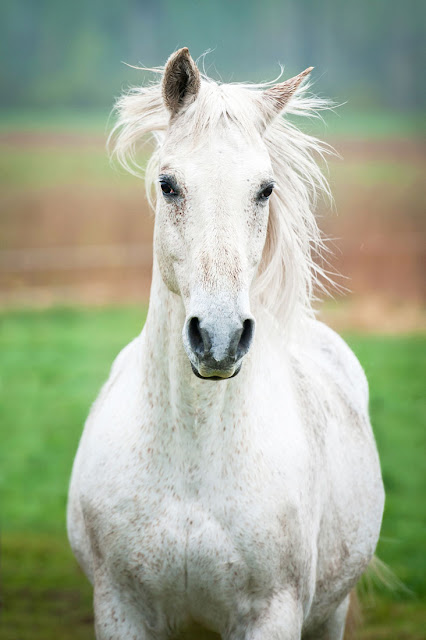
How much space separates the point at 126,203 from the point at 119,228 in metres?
1.21

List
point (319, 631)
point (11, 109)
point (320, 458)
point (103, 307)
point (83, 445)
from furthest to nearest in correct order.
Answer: point (11, 109), point (103, 307), point (319, 631), point (83, 445), point (320, 458)

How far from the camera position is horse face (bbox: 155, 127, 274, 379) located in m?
2.18

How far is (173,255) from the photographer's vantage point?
2428 mm

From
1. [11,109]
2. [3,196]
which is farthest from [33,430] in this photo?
[11,109]

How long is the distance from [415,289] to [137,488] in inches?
551

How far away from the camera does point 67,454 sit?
26.2 ft

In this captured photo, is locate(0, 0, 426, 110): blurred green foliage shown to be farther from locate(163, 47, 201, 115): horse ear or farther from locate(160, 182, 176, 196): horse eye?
locate(160, 182, 176, 196): horse eye

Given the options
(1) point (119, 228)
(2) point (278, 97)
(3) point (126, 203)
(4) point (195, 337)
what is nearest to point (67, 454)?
(2) point (278, 97)

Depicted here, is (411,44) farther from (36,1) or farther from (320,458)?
(320,458)

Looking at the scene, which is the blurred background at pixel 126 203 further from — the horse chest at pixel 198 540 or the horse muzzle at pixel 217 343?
the horse muzzle at pixel 217 343

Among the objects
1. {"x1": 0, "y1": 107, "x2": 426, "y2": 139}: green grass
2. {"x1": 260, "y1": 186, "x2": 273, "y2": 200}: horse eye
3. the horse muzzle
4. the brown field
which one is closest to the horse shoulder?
the horse muzzle

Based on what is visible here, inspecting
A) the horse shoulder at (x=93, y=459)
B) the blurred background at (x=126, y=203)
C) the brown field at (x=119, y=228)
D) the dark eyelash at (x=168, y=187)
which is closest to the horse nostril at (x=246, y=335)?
the dark eyelash at (x=168, y=187)

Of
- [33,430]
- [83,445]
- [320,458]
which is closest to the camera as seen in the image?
[320,458]

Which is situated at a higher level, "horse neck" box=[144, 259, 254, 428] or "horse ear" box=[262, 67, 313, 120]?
"horse ear" box=[262, 67, 313, 120]
